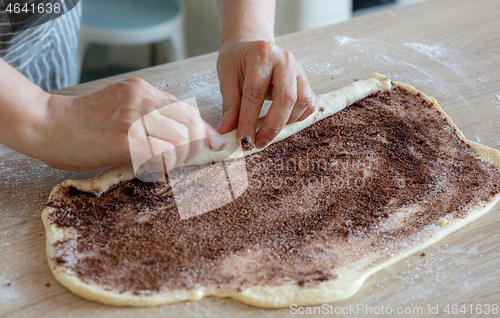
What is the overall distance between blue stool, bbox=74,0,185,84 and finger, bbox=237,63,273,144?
1476mm

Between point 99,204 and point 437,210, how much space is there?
0.85m

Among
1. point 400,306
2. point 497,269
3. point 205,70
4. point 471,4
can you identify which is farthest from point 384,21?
point 400,306

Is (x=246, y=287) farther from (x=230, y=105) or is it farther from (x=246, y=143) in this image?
(x=230, y=105)

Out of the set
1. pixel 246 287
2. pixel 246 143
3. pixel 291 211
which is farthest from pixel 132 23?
pixel 246 287

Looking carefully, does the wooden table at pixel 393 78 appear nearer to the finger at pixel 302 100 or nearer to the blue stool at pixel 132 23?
the finger at pixel 302 100

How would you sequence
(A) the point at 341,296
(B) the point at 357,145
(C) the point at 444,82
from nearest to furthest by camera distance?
(A) the point at 341,296
(B) the point at 357,145
(C) the point at 444,82

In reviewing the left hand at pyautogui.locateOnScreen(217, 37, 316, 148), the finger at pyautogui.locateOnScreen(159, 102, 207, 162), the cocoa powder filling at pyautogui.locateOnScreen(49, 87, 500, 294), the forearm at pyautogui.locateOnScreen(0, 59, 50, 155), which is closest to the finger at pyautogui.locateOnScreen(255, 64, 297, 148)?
the left hand at pyautogui.locateOnScreen(217, 37, 316, 148)

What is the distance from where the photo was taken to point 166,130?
3.27 feet

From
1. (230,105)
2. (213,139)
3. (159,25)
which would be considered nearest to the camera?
(213,139)

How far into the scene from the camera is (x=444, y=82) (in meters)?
1.60

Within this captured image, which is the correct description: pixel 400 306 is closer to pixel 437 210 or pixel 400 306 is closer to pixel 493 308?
pixel 493 308

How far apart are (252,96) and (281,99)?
0.27ft

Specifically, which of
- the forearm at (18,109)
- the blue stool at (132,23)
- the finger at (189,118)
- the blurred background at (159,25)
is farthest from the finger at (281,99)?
the blue stool at (132,23)

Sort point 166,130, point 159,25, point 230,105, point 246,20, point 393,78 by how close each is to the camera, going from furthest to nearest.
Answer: point 159,25, point 393,78, point 246,20, point 230,105, point 166,130
